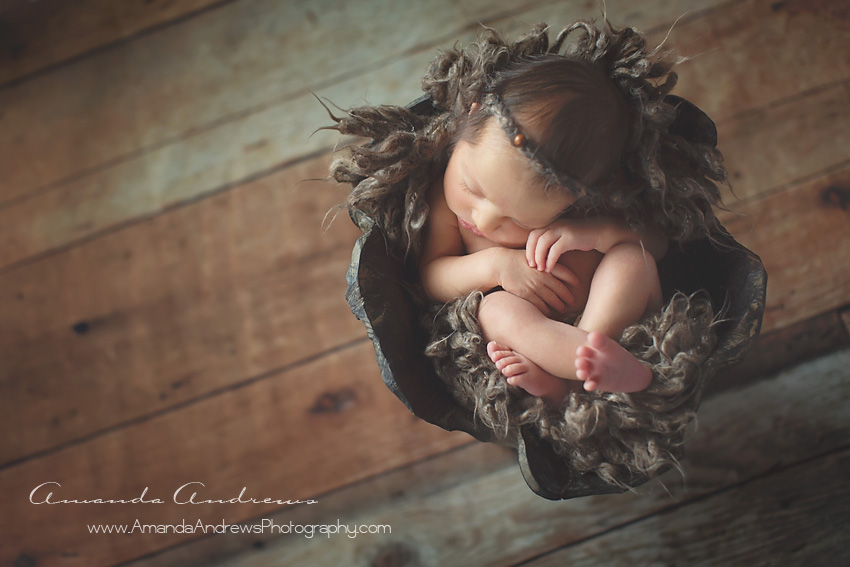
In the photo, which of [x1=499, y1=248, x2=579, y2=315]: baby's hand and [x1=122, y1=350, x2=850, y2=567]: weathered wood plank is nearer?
[x1=499, y1=248, x2=579, y2=315]: baby's hand

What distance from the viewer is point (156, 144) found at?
133cm

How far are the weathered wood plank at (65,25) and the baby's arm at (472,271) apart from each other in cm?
86

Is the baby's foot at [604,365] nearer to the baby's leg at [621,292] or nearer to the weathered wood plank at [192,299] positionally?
the baby's leg at [621,292]

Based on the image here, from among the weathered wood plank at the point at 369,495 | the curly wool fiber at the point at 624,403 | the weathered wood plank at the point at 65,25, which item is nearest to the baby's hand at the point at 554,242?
the curly wool fiber at the point at 624,403

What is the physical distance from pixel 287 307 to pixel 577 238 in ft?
2.09

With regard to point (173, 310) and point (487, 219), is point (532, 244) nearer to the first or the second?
point (487, 219)

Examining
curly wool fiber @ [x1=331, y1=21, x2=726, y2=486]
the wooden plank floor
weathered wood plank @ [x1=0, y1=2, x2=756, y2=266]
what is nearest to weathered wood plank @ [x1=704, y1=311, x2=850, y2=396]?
the wooden plank floor

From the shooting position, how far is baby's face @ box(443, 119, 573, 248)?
715mm

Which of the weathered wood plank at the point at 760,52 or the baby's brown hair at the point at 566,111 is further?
the weathered wood plank at the point at 760,52

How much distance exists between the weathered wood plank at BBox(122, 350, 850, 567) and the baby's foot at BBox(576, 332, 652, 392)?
434mm

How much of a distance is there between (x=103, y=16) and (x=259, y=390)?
0.87m

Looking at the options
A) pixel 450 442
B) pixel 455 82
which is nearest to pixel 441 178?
pixel 455 82

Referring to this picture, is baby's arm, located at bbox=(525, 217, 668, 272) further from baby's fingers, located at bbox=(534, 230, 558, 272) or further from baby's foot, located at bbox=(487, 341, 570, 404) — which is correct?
baby's foot, located at bbox=(487, 341, 570, 404)

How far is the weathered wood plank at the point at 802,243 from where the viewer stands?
44.8 inches
